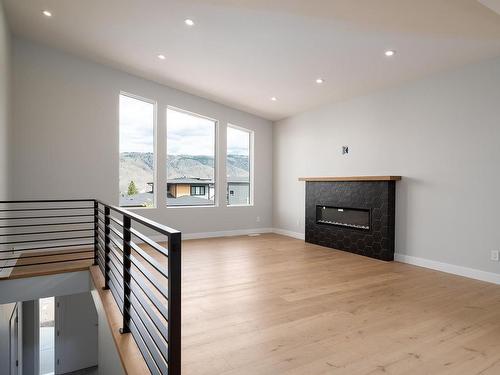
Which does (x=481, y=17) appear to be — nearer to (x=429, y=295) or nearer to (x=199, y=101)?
(x=429, y=295)

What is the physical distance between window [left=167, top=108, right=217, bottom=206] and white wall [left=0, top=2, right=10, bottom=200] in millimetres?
2744

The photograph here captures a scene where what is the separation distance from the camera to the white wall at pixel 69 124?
5176 millimetres

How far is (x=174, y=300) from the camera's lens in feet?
4.65

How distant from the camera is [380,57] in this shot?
4.18 meters

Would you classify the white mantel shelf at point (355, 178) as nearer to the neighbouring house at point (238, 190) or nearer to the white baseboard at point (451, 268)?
the white baseboard at point (451, 268)

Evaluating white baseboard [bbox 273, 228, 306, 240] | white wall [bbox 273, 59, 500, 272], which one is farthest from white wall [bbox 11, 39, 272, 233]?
white wall [bbox 273, 59, 500, 272]

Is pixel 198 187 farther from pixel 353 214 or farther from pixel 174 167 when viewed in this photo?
pixel 353 214

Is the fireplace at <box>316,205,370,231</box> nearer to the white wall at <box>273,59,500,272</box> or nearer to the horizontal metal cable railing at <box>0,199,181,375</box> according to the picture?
the white wall at <box>273,59,500,272</box>

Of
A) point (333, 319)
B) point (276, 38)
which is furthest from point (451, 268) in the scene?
point (276, 38)

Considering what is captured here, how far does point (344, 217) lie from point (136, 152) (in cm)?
417

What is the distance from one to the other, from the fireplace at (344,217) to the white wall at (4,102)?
5146 millimetres

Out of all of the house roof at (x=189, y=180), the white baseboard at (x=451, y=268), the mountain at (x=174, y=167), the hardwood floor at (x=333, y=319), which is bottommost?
the hardwood floor at (x=333, y=319)

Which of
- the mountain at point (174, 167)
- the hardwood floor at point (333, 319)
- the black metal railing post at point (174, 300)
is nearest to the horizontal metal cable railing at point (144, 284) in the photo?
the black metal railing post at point (174, 300)

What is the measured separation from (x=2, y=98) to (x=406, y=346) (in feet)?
17.4
